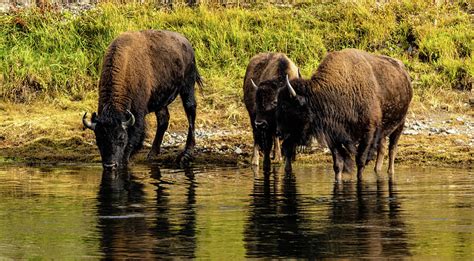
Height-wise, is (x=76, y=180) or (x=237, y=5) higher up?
(x=237, y=5)

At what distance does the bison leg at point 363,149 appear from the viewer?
1675cm

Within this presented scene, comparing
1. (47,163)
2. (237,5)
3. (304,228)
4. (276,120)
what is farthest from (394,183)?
(237,5)

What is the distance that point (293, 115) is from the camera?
16781mm

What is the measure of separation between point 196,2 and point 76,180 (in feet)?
40.2

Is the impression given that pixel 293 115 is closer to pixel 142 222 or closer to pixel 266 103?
pixel 266 103

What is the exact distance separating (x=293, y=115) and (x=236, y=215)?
12.7 feet

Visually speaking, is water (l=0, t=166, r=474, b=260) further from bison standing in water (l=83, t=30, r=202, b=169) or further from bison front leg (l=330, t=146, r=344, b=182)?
bison standing in water (l=83, t=30, r=202, b=169)

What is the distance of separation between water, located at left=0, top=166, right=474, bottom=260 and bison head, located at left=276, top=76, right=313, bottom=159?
2.16ft

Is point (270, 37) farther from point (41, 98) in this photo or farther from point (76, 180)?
point (76, 180)

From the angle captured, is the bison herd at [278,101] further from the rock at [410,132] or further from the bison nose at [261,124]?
the rock at [410,132]

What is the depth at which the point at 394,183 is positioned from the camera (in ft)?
53.6

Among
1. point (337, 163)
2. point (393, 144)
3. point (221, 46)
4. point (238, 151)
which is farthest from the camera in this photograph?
point (221, 46)

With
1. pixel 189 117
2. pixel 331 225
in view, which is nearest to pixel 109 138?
pixel 189 117

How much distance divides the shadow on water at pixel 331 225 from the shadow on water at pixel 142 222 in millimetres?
662
